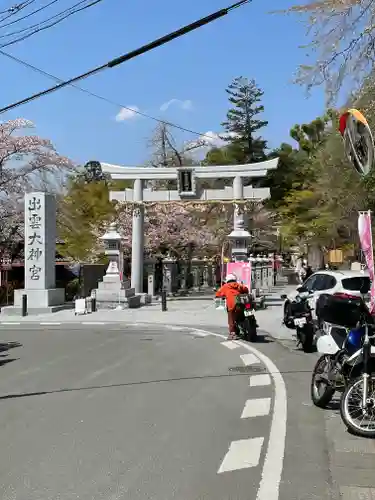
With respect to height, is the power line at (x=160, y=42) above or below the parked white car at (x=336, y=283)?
above

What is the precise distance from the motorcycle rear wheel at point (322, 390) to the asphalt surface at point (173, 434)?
15 cm

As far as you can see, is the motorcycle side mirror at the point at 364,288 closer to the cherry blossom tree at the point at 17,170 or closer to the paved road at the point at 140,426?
the paved road at the point at 140,426

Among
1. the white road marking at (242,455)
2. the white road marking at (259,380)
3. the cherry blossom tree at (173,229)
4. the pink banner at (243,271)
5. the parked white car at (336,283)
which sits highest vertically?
the cherry blossom tree at (173,229)

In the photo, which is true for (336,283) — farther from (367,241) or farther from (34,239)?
(34,239)

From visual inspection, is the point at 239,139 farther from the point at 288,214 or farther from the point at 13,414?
the point at 13,414

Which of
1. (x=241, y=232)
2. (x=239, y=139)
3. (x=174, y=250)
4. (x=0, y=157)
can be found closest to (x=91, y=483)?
(x=241, y=232)

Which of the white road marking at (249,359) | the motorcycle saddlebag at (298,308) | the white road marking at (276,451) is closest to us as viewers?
the white road marking at (276,451)

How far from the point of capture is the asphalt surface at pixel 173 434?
4625 millimetres

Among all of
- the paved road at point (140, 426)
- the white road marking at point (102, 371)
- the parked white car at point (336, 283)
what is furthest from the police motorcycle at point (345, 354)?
the parked white car at point (336, 283)

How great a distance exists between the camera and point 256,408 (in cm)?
730

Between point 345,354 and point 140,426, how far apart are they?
241 cm

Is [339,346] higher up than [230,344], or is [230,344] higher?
[339,346]

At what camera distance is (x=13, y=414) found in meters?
7.13

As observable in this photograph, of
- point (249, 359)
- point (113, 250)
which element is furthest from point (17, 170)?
point (249, 359)
